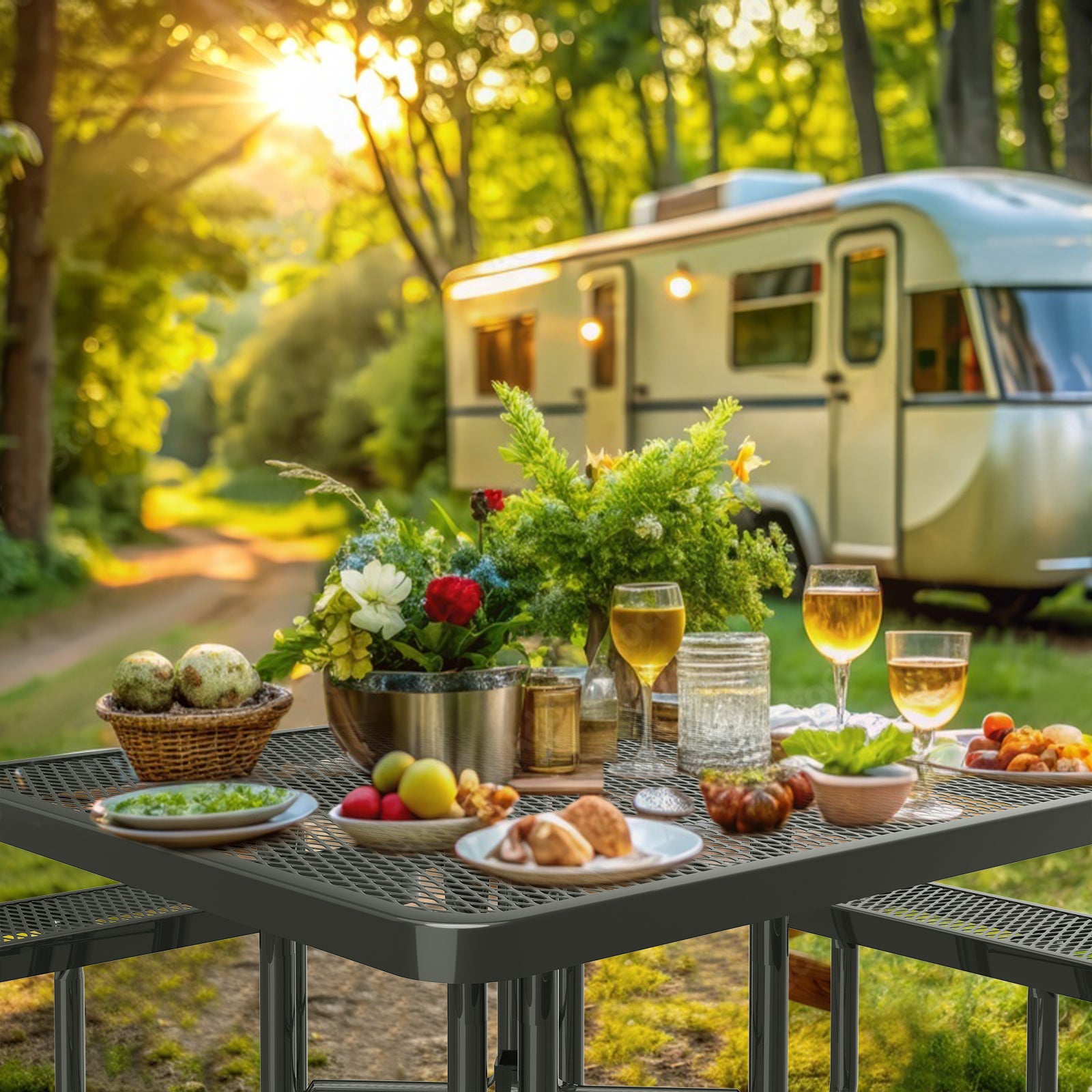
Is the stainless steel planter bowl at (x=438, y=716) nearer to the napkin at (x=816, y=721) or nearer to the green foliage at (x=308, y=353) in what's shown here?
the napkin at (x=816, y=721)

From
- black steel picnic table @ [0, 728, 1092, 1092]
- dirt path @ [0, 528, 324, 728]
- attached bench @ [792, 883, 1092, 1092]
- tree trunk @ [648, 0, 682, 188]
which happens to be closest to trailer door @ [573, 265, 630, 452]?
dirt path @ [0, 528, 324, 728]

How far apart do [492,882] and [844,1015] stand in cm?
138

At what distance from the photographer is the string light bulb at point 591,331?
37.8ft

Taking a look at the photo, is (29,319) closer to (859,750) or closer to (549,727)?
(549,727)

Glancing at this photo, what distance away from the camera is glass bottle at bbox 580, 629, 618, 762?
244 cm

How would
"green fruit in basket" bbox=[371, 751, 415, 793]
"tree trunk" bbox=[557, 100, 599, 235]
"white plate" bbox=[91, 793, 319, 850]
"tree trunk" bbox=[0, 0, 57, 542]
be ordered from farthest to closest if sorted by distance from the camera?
"tree trunk" bbox=[557, 100, 599, 235] → "tree trunk" bbox=[0, 0, 57, 542] → "green fruit in basket" bbox=[371, 751, 415, 793] → "white plate" bbox=[91, 793, 319, 850]

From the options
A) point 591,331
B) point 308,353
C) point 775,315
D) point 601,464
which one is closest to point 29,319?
point 591,331

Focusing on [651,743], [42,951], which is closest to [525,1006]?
[651,743]

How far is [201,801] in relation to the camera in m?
2.02

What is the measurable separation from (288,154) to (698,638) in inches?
1254

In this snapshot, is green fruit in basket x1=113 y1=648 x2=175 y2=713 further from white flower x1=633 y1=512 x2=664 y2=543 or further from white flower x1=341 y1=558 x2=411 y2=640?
white flower x1=633 y1=512 x2=664 y2=543

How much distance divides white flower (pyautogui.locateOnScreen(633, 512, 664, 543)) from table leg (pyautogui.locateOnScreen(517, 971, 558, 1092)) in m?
0.71

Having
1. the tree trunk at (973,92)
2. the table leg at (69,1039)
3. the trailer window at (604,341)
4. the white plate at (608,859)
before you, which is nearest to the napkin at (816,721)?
the white plate at (608,859)

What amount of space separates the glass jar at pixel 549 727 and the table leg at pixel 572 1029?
35.0 inches
